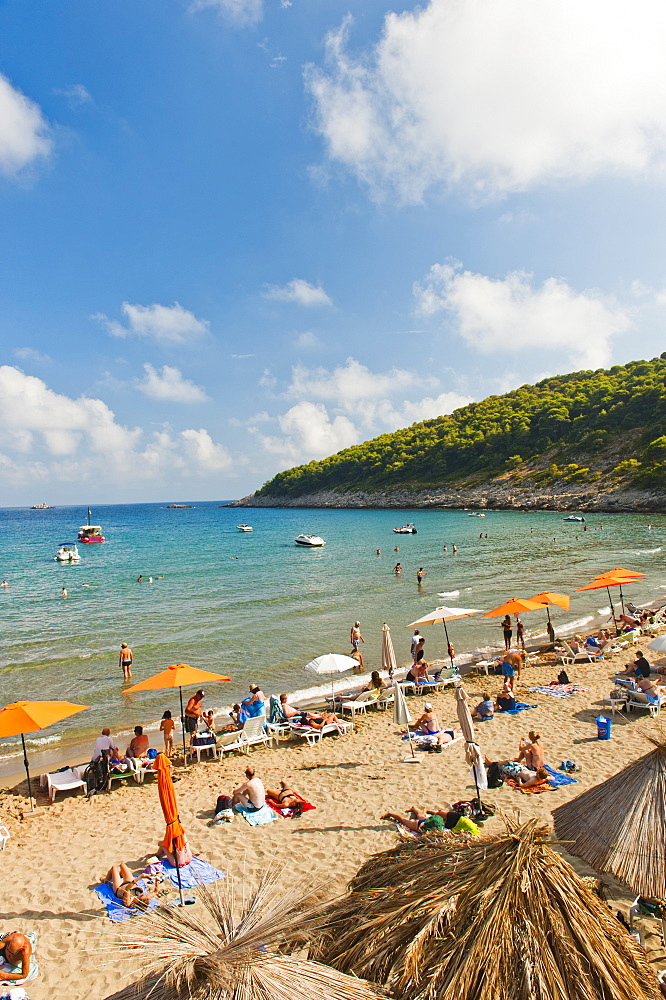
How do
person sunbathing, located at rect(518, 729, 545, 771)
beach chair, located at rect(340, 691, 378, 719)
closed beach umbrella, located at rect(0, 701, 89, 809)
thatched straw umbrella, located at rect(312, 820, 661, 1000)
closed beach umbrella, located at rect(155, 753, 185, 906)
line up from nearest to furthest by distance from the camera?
thatched straw umbrella, located at rect(312, 820, 661, 1000), closed beach umbrella, located at rect(155, 753, 185, 906), closed beach umbrella, located at rect(0, 701, 89, 809), person sunbathing, located at rect(518, 729, 545, 771), beach chair, located at rect(340, 691, 378, 719)

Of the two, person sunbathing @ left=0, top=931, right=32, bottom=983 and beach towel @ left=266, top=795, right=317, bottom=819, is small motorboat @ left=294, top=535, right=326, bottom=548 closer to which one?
beach towel @ left=266, top=795, right=317, bottom=819

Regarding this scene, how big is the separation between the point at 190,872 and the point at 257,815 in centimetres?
171

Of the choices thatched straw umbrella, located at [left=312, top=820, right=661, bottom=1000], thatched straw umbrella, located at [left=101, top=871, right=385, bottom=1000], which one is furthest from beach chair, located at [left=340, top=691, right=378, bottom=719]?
thatched straw umbrella, located at [left=312, top=820, right=661, bottom=1000]

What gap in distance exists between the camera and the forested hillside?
8581 cm

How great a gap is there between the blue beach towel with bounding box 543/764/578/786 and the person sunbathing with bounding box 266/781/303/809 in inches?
166

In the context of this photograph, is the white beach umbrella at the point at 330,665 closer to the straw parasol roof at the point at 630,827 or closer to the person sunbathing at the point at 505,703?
the person sunbathing at the point at 505,703

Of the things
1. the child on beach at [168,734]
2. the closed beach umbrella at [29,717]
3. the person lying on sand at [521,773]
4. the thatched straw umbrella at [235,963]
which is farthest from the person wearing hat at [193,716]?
the thatched straw umbrella at [235,963]

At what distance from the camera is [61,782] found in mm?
10461

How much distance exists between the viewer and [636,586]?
2912 centimetres

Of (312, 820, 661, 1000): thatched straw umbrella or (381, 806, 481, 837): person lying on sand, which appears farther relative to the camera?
(381, 806, 481, 837): person lying on sand

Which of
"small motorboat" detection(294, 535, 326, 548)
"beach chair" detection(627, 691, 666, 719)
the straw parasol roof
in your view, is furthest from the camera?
"small motorboat" detection(294, 535, 326, 548)

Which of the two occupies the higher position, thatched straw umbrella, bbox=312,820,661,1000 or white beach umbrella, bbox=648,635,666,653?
thatched straw umbrella, bbox=312,820,661,1000

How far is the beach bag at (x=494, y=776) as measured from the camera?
9.33 metres

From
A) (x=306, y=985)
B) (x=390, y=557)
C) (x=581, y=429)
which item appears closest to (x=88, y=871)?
(x=306, y=985)
